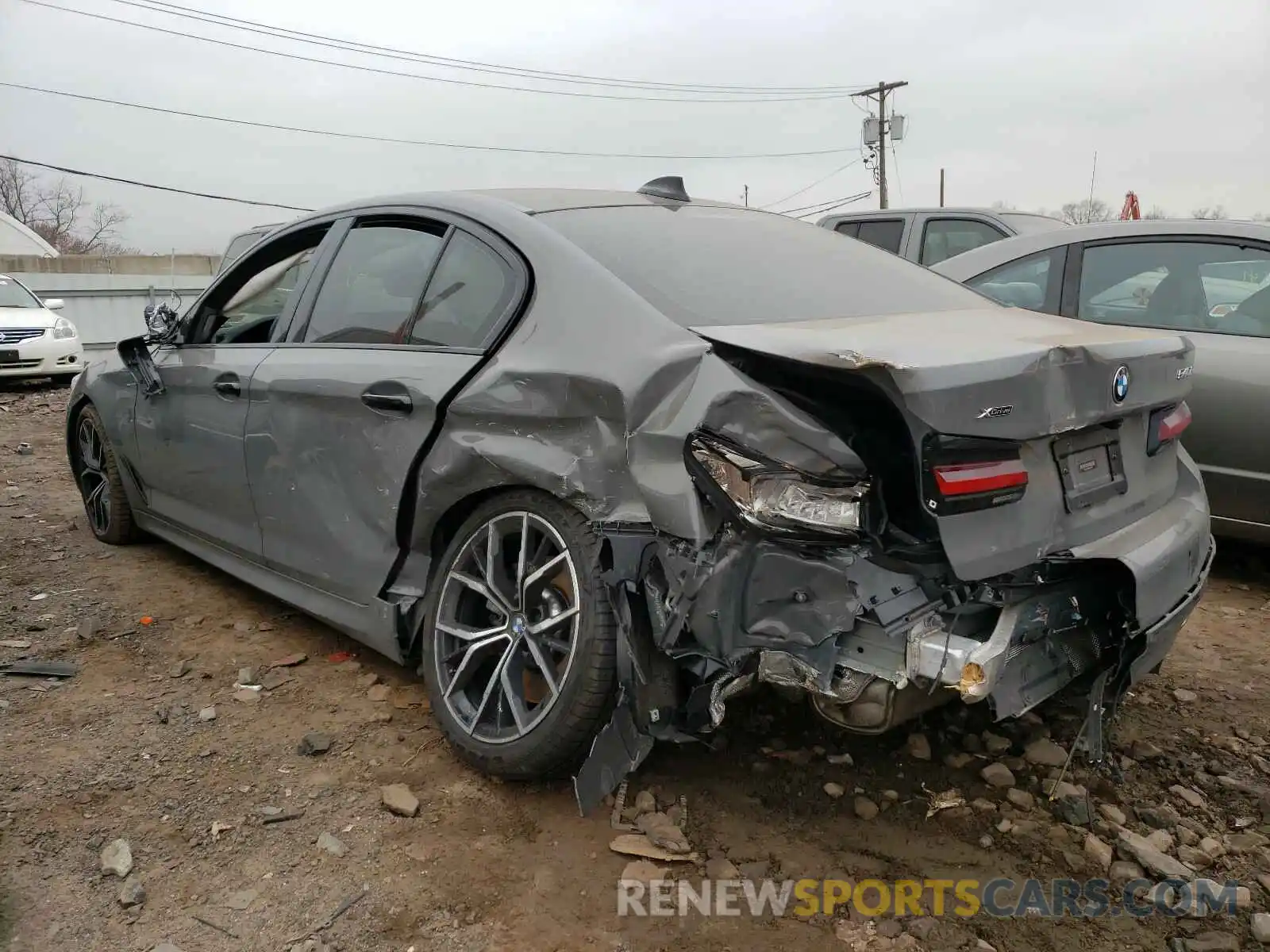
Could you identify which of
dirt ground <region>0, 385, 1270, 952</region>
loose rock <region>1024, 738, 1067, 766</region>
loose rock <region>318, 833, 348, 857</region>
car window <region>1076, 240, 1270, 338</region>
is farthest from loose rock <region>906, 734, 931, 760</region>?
car window <region>1076, 240, 1270, 338</region>

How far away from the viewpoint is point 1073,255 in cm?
462

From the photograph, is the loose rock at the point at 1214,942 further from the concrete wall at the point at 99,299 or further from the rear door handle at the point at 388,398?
the concrete wall at the point at 99,299

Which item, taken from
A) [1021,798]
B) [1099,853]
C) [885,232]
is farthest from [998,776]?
[885,232]

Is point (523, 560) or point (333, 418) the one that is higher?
point (333, 418)

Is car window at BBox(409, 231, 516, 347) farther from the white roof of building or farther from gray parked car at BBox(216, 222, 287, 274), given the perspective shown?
the white roof of building

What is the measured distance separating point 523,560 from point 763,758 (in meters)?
0.90

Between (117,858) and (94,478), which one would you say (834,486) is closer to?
(117,858)

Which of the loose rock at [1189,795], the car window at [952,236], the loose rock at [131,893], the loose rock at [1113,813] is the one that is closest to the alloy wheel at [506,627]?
the loose rock at [131,893]

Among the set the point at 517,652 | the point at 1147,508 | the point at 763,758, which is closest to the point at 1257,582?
the point at 1147,508

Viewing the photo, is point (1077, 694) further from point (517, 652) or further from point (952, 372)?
point (517, 652)

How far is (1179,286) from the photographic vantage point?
4285mm

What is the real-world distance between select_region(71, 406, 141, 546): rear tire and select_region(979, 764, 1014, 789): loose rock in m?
4.05

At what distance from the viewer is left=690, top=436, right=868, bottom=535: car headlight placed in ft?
6.70

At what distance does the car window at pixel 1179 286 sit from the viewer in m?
4.08
